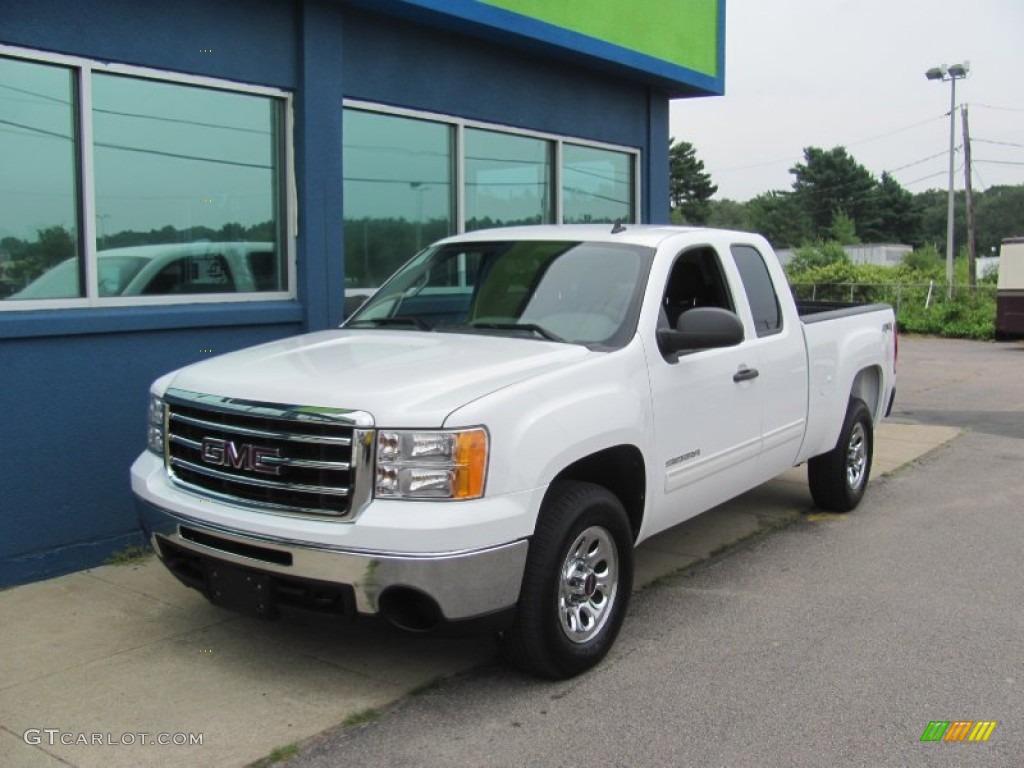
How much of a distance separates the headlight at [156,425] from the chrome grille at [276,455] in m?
0.23

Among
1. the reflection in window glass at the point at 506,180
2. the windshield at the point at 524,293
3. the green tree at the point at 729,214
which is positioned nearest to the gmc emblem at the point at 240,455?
the windshield at the point at 524,293

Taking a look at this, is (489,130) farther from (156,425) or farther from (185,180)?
(156,425)

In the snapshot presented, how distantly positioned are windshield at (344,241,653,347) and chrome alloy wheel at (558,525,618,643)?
3.05 ft

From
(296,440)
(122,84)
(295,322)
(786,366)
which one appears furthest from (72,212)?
(786,366)

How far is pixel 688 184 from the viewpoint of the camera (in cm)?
9350

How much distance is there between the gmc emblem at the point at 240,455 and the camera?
4105mm

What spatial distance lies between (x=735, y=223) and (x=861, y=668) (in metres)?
119

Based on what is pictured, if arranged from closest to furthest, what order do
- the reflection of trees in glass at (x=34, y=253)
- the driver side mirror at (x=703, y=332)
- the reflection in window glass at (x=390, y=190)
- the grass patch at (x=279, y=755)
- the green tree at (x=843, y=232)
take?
the grass patch at (x=279, y=755) → the driver side mirror at (x=703, y=332) → the reflection of trees in glass at (x=34, y=253) → the reflection in window glass at (x=390, y=190) → the green tree at (x=843, y=232)

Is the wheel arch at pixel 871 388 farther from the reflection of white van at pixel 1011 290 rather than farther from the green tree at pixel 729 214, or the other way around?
the green tree at pixel 729 214

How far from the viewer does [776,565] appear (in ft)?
20.6

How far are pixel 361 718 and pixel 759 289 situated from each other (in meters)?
3.54

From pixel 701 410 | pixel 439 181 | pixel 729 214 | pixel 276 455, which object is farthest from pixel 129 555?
pixel 729 214

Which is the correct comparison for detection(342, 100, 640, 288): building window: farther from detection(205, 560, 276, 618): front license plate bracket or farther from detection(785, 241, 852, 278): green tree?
detection(785, 241, 852, 278): green tree

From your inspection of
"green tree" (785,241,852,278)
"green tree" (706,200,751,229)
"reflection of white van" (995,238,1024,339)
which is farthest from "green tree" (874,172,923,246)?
"reflection of white van" (995,238,1024,339)
